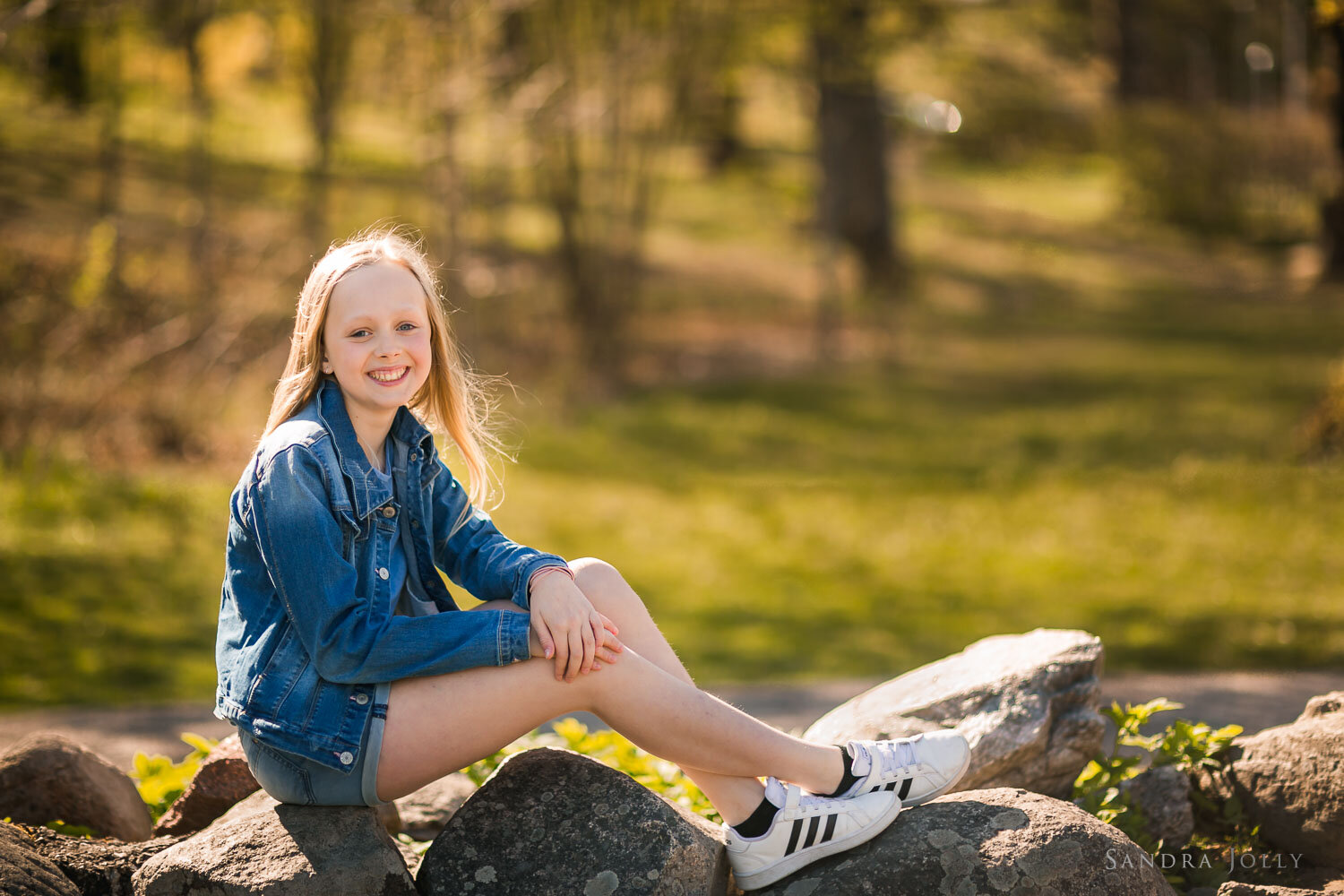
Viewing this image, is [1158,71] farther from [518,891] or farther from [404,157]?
[518,891]

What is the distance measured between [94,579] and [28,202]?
7.68 m

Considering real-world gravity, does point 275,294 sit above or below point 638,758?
above

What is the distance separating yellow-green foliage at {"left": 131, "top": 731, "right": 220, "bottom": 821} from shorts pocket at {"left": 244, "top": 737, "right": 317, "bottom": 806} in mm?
880

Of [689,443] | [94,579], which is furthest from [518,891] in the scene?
[689,443]

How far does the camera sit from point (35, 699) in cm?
502

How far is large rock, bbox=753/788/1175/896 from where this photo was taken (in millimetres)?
2562

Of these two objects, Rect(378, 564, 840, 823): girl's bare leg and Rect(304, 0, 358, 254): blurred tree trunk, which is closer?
Rect(378, 564, 840, 823): girl's bare leg

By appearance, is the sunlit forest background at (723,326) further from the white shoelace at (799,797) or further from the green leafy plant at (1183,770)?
the green leafy plant at (1183,770)

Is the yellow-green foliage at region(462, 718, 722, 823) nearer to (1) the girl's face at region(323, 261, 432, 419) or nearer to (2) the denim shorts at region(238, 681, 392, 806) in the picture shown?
(2) the denim shorts at region(238, 681, 392, 806)

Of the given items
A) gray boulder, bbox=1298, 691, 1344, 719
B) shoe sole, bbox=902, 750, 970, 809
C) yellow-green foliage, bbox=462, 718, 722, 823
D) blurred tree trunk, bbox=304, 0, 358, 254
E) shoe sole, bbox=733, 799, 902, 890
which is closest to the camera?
shoe sole, bbox=733, 799, 902, 890

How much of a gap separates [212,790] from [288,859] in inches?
26.0

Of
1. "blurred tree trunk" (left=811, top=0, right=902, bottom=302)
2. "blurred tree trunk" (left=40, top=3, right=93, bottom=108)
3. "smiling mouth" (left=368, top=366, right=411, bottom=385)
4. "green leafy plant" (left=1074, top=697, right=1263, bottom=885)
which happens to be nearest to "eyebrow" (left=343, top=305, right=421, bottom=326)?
"smiling mouth" (left=368, top=366, right=411, bottom=385)

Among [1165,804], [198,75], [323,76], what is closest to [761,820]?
[1165,804]

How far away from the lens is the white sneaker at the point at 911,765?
8.93 feet
